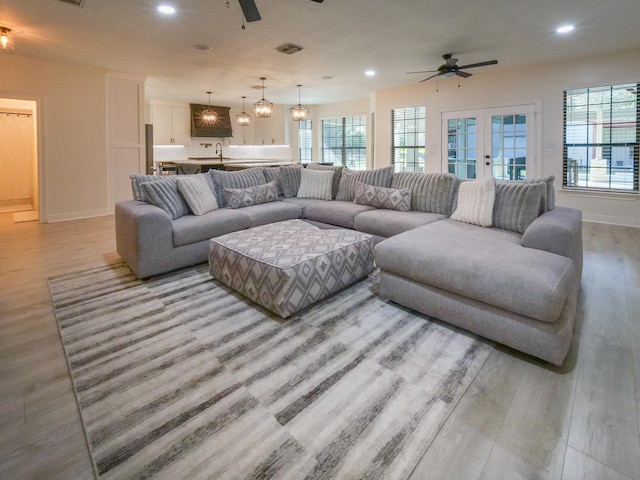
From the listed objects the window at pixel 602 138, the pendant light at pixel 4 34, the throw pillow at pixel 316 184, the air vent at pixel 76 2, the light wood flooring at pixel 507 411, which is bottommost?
the light wood flooring at pixel 507 411

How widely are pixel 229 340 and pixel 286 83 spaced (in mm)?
6484

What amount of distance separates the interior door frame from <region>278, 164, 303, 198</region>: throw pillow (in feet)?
12.4

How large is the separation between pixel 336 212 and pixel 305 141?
24.6 feet

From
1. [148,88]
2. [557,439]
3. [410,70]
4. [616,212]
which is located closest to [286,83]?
[410,70]

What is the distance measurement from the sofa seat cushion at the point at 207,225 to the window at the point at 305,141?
7442 mm

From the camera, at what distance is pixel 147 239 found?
3217 mm

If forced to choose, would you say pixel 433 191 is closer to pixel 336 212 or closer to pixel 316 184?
pixel 336 212

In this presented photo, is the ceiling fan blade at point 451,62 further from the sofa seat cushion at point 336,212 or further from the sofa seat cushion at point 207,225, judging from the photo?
the sofa seat cushion at point 207,225

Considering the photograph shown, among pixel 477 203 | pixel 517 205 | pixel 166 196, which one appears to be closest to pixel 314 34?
pixel 166 196

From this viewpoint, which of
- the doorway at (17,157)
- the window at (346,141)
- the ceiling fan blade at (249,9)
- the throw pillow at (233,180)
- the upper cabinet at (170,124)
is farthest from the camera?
the window at (346,141)

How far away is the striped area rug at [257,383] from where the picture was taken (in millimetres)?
1381

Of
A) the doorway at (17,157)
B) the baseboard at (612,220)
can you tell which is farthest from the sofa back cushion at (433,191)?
the doorway at (17,157)

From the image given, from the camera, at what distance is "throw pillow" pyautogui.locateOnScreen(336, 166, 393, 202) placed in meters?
4.50

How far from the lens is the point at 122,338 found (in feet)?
7.45
